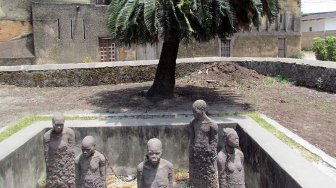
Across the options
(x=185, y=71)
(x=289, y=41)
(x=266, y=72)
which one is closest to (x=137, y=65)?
(x=185, y=71)

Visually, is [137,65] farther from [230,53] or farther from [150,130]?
[230,53]

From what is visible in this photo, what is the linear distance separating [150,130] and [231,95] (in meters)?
4.18

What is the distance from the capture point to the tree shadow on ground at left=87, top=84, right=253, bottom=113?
843 centimetres

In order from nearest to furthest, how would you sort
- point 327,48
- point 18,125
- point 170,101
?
1. point 18,125
2. point 170,101
3. point 327,48

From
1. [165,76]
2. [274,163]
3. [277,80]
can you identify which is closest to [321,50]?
[277,80]

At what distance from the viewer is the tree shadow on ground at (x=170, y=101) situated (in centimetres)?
843

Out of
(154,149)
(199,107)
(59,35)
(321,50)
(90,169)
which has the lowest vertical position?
(90,169)

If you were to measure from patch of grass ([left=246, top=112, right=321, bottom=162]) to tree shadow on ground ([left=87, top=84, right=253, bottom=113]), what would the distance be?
0.97 metres

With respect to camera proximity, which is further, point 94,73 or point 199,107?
point 94,73

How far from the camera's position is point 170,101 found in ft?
29.8

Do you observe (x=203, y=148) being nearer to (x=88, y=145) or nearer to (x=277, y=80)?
(x=88, y=145)

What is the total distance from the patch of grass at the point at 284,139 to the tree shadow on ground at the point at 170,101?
3.19 feet

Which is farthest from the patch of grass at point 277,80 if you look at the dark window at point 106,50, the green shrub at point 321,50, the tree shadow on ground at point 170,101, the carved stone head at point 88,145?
the green shrub at point 321,50

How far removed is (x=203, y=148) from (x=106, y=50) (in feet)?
54.8
